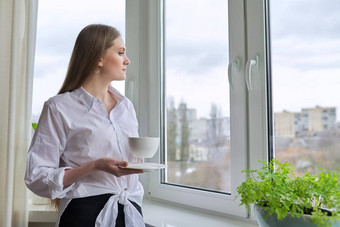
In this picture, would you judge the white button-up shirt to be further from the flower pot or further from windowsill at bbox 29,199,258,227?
the flower pot

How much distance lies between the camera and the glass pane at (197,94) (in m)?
1.44

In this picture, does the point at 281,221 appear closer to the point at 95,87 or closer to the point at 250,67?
the point at 250,67

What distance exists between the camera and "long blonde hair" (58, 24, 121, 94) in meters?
1.17

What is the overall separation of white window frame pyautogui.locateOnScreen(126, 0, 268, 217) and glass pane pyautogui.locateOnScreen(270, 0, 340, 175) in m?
0.05

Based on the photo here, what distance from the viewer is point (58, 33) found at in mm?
1835

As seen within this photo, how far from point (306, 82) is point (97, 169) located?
2.40ft

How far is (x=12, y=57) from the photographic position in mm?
1456

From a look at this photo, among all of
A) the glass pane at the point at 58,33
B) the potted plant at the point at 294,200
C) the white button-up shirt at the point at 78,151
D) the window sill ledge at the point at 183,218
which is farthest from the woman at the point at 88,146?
the glass pane at the point at 58,33

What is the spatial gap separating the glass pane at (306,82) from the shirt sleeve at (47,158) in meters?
0.73

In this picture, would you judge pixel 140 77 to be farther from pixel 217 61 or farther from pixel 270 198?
pixel 270 198

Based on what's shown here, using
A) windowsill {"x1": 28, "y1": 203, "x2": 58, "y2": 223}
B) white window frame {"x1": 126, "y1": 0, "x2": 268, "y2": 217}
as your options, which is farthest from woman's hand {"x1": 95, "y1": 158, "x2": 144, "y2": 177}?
windowsill {"x1": 28, "y1": 203, "x2": 58, "y2": 223}

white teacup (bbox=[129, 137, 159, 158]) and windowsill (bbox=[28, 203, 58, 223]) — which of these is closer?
white teacup (bbox=[129, 137, 159, 158])

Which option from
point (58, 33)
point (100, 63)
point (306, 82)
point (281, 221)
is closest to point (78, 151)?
point (100, 63)

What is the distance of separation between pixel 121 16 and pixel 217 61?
2.27ft
